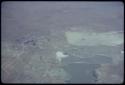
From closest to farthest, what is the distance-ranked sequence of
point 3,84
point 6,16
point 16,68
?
point 3,84
point 16,68
point 6,16

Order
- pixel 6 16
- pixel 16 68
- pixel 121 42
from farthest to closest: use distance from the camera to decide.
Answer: pixel 6 16 → pixel 121 42 → pixel 16 68

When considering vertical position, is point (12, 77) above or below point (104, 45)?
below

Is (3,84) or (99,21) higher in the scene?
(99,21)

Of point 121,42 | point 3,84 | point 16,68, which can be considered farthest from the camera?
point 121,42

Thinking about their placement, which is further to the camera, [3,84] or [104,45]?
[104,45]

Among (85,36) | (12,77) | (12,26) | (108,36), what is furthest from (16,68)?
(108,36)

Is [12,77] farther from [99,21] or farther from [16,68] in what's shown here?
[99,21]

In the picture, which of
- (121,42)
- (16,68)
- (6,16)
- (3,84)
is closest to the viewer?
(3,84)

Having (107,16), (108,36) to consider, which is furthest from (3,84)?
(107,16)

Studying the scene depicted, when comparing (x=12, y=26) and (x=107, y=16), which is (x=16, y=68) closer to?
(x=12, y=26)
